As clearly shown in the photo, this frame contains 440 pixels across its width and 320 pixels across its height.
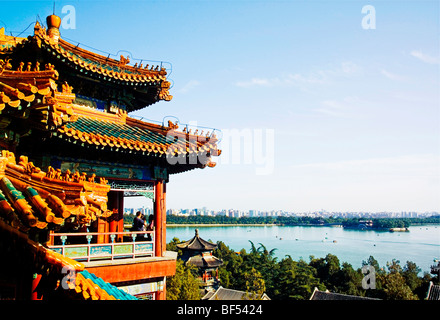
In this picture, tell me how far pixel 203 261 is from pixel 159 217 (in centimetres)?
2672

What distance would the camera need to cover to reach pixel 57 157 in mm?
7945

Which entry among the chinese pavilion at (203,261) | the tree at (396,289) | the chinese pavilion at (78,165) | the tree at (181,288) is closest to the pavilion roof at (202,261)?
the chinese pavilion at (203,261)

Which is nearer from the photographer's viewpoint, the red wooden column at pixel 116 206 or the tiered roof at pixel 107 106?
the tiered roof at pixel 107 106

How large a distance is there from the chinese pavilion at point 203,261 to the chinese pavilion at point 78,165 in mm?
25258

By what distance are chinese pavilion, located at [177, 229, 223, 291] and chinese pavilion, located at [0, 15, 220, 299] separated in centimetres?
2526

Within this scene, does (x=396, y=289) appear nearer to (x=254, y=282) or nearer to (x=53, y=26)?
(x=254, y=282)

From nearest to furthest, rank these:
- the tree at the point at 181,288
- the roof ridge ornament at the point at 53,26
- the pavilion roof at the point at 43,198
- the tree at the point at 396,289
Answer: the pavilion roof at the point at 43,198
the roof ridge ornament at the point at 53,26
the tree at the point at 181,288
the tree at the point at 396,289

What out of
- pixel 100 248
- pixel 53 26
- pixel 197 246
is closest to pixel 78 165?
pixel 100 248

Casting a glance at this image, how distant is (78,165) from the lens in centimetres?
821

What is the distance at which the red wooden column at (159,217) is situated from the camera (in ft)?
29.1

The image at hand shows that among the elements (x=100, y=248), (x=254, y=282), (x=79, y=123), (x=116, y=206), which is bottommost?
(x=254, y=282)

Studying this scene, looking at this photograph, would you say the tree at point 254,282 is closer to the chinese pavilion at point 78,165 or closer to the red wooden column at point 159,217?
the red wooden column at point 159,217

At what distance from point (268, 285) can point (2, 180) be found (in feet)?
144

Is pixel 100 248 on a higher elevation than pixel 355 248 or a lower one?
higher
